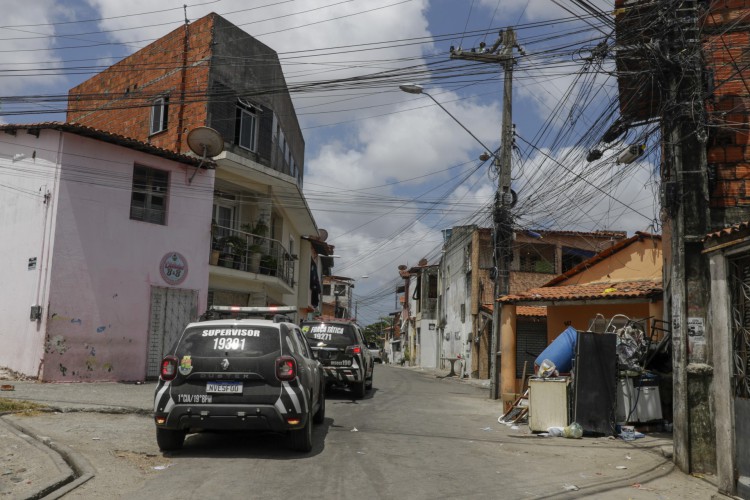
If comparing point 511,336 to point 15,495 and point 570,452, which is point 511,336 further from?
point 15,495

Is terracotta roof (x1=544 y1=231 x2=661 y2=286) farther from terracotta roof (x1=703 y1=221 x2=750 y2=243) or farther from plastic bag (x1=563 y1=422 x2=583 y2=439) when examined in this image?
terracotta roof (x1=703 y1=221 x2=750 y2=243)

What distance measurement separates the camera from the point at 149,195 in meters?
17.8

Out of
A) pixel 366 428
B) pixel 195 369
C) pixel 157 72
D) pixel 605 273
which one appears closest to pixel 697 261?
pixel 366 428

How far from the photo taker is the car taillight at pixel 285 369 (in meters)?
7.76

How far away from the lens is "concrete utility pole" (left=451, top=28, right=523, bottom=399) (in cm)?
1850

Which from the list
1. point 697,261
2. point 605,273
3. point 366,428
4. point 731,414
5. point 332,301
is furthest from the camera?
point 332,301

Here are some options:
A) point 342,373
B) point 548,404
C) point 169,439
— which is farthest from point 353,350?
point 169,439

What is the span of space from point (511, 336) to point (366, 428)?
8.02 meters

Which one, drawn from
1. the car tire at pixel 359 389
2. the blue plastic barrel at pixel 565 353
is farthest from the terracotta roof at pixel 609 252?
the car tire at pixel 359 389

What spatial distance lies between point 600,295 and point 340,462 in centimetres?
944

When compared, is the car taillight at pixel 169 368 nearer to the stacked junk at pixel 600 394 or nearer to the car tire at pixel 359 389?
the stacked junk at pixel 600 394

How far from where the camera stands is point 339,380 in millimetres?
15336

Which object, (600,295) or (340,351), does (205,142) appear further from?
(600,295)

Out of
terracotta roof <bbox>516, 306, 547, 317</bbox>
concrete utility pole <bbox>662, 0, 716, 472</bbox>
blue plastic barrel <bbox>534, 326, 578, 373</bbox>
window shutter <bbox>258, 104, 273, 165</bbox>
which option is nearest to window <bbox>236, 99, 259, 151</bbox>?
window shutter <bbox>258, 104, 273, 165</bbox>
